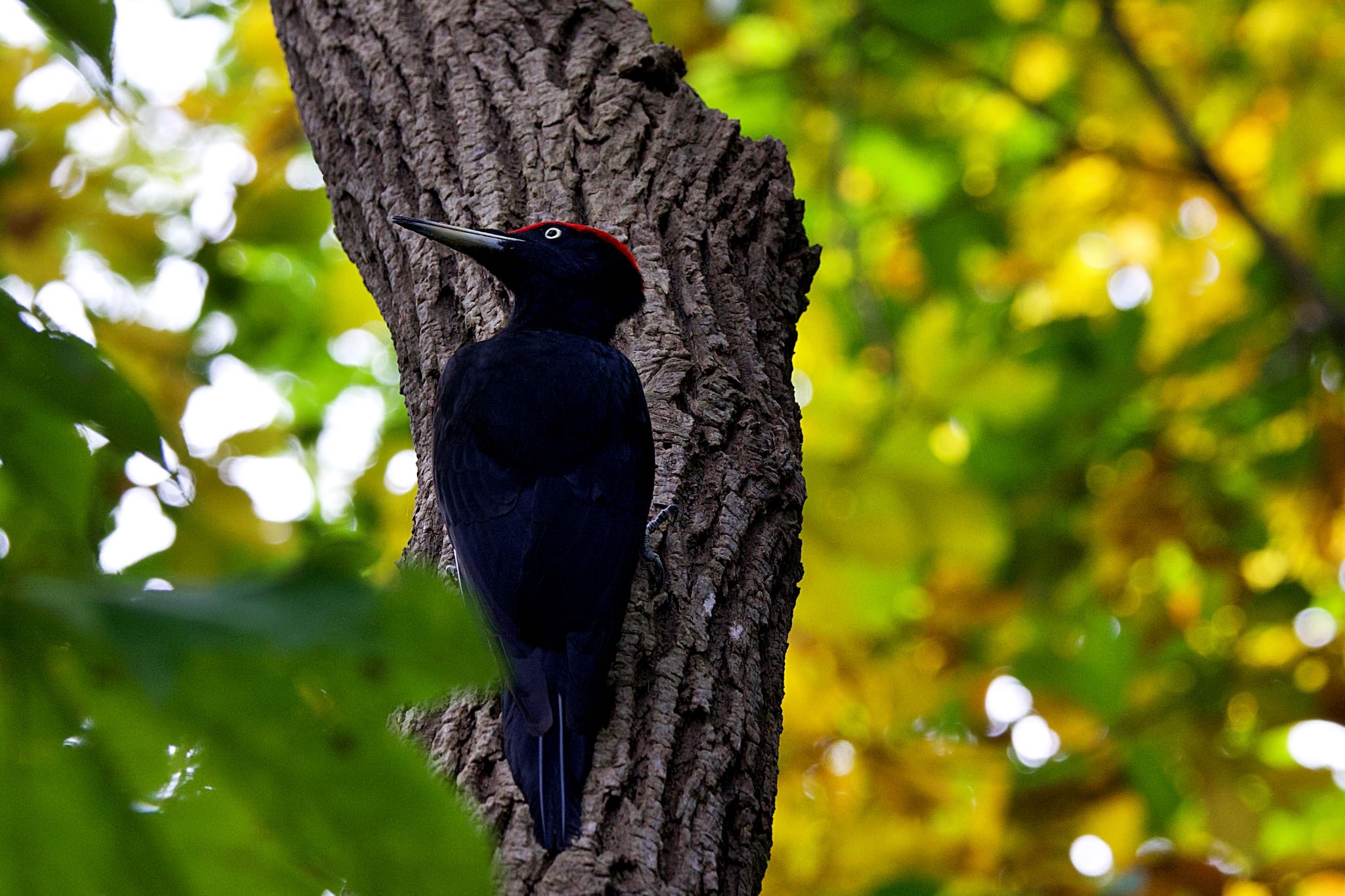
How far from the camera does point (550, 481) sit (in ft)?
7.71

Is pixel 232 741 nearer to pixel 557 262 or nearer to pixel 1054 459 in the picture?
pixel 557 262

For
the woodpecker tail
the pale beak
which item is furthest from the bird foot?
the pale beak

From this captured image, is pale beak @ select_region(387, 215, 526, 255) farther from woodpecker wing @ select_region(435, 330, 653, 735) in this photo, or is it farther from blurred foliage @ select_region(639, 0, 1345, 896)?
blurred foliage @ select_region(639, 0, 1345, 896)

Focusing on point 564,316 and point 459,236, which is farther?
point 564,316

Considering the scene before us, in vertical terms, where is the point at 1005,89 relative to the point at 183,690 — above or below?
above

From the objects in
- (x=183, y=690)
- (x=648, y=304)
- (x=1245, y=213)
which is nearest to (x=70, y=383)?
(x=183, y=690)

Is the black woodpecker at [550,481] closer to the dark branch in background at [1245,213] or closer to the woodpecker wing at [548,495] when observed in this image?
the woodpecker wing at [548,495]

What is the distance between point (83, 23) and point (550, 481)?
5.30 ft

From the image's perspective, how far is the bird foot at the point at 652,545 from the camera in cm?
207

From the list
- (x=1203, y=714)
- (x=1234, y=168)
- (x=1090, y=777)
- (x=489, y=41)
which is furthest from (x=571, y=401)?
(x=1234, y=168)

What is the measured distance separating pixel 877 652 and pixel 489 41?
2793mm

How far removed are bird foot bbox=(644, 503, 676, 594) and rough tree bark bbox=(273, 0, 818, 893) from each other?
23 millimetres

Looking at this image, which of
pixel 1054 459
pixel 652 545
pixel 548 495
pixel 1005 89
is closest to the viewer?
pixel 652 545

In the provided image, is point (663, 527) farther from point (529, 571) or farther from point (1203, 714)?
point (1203, 714)
